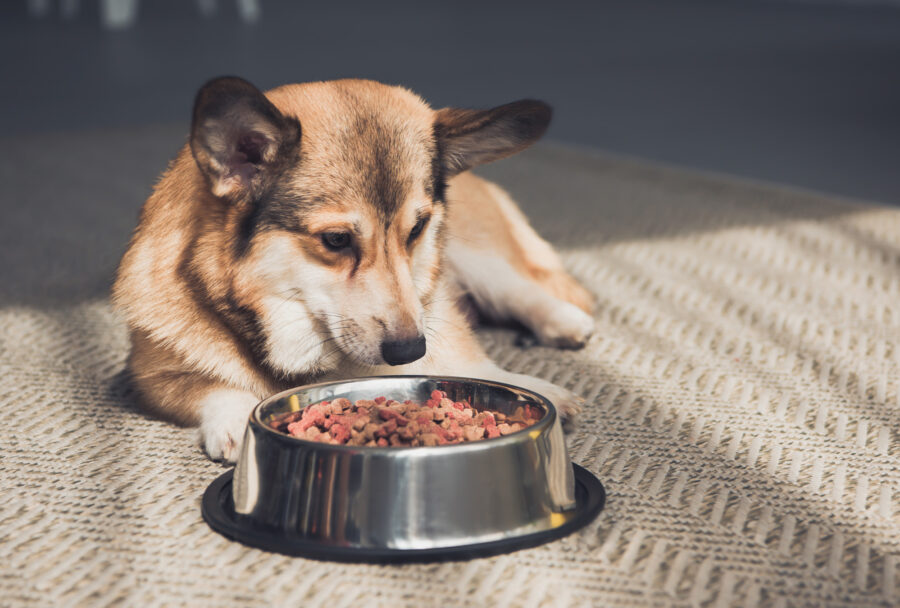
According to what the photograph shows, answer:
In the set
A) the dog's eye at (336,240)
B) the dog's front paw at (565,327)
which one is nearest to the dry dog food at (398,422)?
the dog's eye at (336,240)

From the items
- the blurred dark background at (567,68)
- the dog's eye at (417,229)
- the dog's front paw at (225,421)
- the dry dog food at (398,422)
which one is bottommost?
the blurred dark background at (567,68)

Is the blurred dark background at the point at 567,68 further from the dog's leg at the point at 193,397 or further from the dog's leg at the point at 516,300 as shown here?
the dog's leg at the point at 193,397

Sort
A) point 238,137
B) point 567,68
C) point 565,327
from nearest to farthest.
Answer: point 238,137, point 565,327, point 567,68

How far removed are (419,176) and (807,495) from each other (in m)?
0.70

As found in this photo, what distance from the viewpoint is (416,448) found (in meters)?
0.98

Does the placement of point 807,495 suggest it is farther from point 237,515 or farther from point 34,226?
point 34,226

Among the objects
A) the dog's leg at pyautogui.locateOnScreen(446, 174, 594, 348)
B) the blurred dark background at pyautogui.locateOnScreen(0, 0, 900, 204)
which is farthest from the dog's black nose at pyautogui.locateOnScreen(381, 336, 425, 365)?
the blurred dark background at pyautogui.locateOnScreen(0, 0, 900, 204)

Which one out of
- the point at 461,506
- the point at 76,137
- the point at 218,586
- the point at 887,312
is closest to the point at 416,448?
the point at 461,506

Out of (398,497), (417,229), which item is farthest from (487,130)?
(398,497)

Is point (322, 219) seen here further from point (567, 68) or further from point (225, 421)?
point (567, 68)

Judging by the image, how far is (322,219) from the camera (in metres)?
1.27

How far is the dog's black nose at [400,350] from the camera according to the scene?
1275mm

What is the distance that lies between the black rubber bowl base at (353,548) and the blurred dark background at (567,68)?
243cm

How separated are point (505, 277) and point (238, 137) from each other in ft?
2.61
